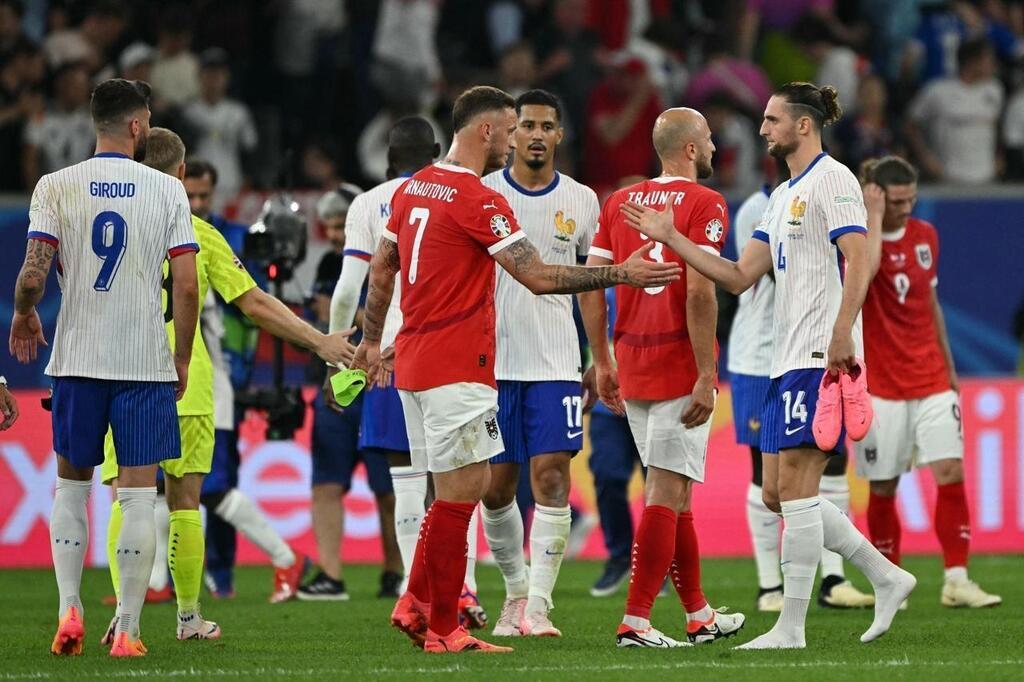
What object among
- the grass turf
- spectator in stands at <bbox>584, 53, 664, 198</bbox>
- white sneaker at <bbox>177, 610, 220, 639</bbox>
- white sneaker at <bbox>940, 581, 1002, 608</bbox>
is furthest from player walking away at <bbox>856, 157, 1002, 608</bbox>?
spectator in stands at <bbox>584, 53, 664, 198</bbox>

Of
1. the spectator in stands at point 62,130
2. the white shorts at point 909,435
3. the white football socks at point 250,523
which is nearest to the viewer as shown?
A: the white shorts at point 909,435

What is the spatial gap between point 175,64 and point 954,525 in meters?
9.66

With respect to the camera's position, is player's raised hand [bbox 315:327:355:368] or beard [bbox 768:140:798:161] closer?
beard [bbox 768:140:798:161]

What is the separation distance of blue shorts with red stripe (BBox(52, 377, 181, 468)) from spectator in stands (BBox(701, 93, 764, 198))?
1037cm

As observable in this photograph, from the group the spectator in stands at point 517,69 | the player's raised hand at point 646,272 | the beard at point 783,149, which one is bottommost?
the player's raised hand at point 646,272

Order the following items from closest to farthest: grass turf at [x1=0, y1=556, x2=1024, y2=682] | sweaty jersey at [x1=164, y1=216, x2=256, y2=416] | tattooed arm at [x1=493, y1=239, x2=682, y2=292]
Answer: grass turf at [x1=0, y1=556, x2=1024, y2=682], tattooed arm at [x1=493, y1=239, x2=682, y2=292], sweaty jersey at [x1=164, y1=216, x2=256, y2=416]

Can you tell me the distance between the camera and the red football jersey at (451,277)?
788cm

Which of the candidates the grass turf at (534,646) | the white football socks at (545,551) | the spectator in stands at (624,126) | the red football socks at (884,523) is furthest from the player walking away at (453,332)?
the spectator in stands at (624,126)

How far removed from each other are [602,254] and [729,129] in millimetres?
9483

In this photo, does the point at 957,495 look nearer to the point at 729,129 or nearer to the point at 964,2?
the point at 729,129

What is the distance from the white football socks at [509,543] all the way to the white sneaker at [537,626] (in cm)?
17

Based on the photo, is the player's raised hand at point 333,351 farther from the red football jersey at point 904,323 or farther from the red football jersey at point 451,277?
the red football jersey at point 904,323

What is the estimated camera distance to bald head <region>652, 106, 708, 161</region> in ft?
27.5

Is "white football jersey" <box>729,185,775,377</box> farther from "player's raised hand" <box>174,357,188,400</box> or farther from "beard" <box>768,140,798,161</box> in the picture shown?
"player's raised hand" <box>174,357,188,400</box>
